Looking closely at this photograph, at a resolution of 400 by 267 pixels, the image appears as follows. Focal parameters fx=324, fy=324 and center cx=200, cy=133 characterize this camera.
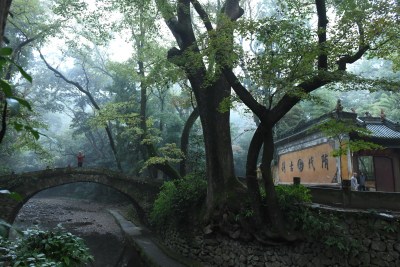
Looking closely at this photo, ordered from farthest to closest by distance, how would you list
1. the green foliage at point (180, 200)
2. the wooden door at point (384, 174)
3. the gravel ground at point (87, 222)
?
the wooden door at point (384, 174), the gravel ground at point (87, 222), the green foliage at point (180, 200)

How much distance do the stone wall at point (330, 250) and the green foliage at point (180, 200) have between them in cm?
165

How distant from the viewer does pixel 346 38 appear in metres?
6.96

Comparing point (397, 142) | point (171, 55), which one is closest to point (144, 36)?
point (171, 55)

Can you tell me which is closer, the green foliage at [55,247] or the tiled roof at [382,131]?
the green foliage at [55,247]

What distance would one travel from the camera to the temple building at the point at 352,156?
15203 millimetres

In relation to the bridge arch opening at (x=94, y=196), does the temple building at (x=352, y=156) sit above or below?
above

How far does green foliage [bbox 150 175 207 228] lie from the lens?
11734mm

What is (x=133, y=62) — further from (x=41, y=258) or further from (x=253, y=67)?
(x=41, y=258)

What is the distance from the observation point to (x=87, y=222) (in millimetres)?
20266

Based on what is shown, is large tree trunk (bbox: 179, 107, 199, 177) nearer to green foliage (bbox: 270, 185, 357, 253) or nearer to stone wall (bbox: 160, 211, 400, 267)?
stone wall (bbox: 160, 211, 400, 267)

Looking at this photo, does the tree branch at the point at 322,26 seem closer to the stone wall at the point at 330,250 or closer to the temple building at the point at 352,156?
the stone wall at the point at 330,250

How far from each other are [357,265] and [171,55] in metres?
7.70

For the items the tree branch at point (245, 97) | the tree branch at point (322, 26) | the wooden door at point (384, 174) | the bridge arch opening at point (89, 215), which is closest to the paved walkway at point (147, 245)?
the bridge arch opening at point (89, 215)

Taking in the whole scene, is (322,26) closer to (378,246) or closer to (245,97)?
(245,97)
